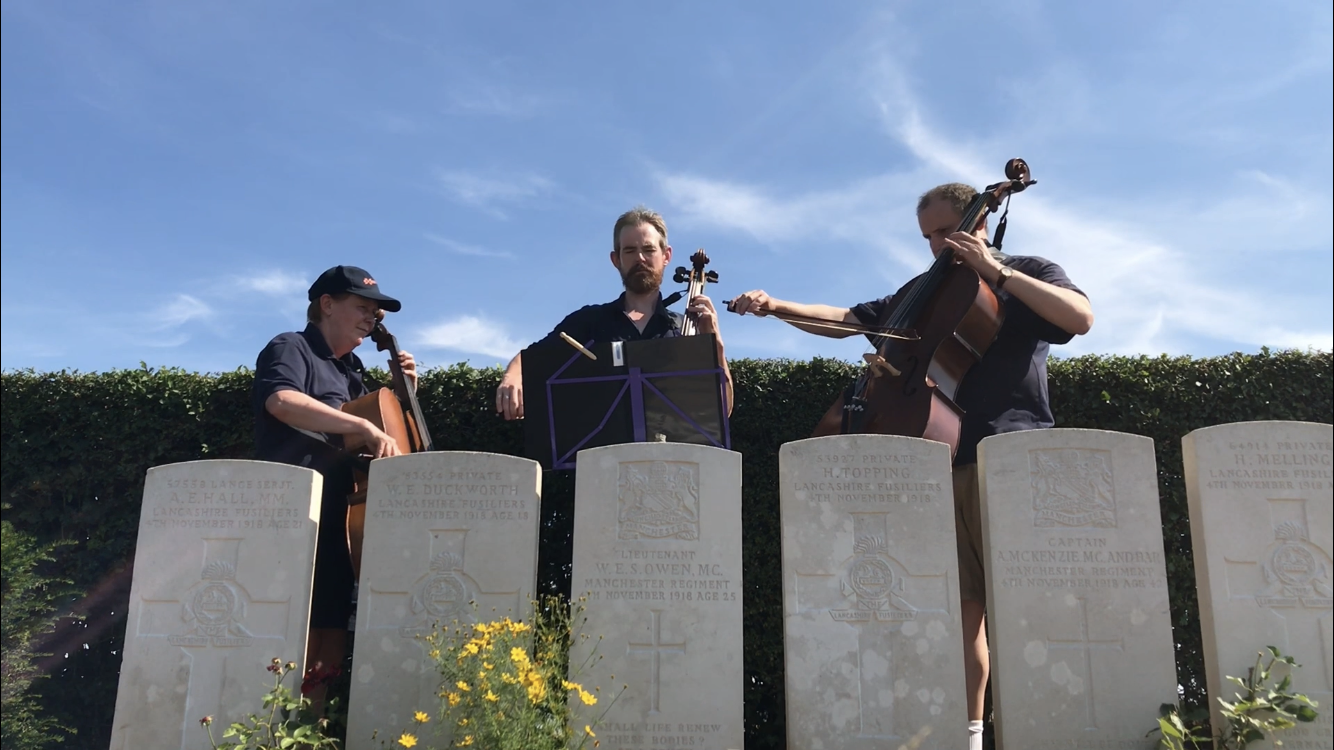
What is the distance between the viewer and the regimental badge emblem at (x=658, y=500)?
4.50m

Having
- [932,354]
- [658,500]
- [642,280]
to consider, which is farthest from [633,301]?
[932,354]

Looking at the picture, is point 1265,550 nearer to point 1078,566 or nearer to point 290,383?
point 1078,566

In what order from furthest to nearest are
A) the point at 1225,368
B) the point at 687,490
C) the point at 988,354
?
the point at 1225,368 < the point at 988,354 < the point at 687,490

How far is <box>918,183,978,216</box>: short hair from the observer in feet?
17.7

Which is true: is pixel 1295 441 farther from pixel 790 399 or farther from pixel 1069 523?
pixel 790 399

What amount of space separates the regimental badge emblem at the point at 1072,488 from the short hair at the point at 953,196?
5.04 feet

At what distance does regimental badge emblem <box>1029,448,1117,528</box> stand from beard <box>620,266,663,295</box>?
2.26 metres

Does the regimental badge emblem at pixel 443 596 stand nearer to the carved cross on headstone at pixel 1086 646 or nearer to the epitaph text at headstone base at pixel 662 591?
the epitaph text at headstone base at pixel 662 591

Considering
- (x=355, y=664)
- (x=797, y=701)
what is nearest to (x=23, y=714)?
(x=355, y=664)

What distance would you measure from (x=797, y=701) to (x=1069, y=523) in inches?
57.8

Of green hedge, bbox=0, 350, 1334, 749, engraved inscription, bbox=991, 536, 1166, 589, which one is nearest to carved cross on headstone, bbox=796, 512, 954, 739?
engraved inscription, bbox=991, 536, 1166, 589

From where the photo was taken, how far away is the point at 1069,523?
4445mm

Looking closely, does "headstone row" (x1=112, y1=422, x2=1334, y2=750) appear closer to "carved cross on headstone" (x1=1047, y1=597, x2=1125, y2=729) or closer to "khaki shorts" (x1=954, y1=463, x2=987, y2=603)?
"carved cross on headstone" (x1=1047, y1=597, x2=1125, y2=729)

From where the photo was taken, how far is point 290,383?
5.07 metres
